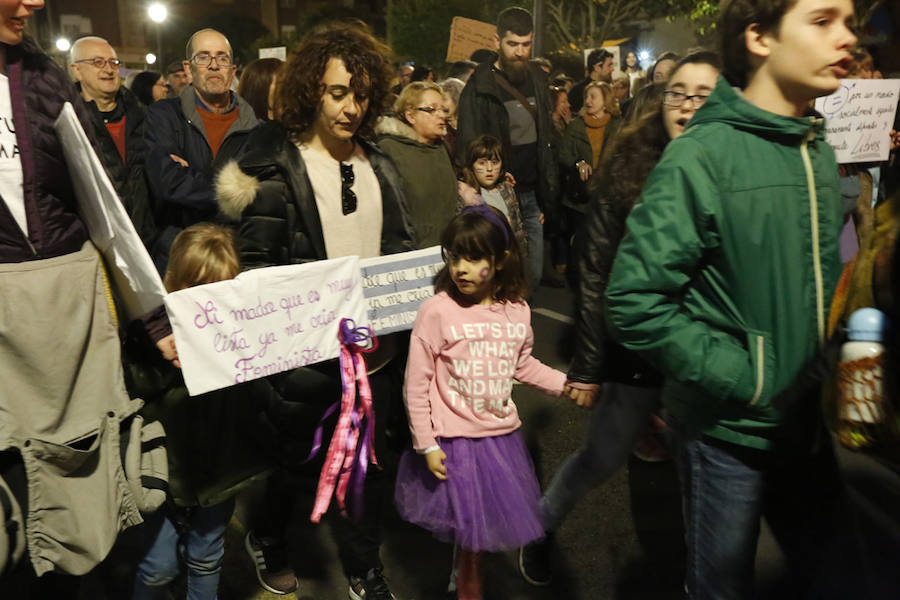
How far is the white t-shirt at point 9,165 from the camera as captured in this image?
2.19 metres

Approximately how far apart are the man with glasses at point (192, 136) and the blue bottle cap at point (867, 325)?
3.29 m

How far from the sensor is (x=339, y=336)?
288 cm

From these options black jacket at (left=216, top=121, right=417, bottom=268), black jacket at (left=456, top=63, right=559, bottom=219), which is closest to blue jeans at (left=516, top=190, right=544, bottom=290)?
black jacket at (left=456, top=63, right=559, bottom=219)

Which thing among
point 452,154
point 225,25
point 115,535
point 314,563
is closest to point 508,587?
point 314,563

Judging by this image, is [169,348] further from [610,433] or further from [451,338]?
[610,433]

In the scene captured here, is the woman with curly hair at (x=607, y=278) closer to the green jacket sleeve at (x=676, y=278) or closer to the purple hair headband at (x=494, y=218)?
the purple hair headband at (x=494, y=218)

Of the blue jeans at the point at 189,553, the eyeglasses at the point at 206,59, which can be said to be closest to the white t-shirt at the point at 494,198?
the eyeglasses at the point at 206,59

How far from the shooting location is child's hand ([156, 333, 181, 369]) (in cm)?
247

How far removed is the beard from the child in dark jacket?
452 cm

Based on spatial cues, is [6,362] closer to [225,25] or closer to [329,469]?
[329,469]

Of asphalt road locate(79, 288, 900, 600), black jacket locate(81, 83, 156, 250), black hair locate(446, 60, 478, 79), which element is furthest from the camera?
black hair locate(446, 60, 478, 79)

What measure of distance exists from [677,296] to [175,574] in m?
1.74

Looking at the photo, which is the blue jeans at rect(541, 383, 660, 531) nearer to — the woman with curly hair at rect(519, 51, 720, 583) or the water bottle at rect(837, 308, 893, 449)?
the woman with curly hair at rect(519, 51, 720, 583)

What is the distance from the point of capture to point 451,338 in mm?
2896
